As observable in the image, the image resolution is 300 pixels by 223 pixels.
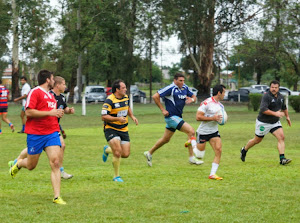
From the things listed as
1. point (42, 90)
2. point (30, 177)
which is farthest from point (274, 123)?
point (42, 90)

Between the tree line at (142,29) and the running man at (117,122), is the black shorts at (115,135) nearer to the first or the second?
the running man at (117,122)

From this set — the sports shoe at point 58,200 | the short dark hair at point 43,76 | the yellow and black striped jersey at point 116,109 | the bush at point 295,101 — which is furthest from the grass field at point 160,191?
the bush at point 295,101

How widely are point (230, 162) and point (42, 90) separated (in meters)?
6.20

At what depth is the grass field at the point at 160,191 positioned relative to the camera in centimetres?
753

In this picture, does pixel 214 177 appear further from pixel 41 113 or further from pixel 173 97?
pixel 41 113

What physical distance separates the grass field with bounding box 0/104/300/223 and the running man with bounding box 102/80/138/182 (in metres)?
0.49

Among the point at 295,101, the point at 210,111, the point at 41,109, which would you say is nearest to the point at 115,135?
the point at 210,111

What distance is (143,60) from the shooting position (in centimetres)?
5769

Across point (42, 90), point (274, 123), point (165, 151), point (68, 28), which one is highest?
point (68, 28)

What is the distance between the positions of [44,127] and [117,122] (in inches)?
101

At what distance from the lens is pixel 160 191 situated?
9320 millimetres

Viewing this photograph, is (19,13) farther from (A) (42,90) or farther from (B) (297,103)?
(A) (42,90)

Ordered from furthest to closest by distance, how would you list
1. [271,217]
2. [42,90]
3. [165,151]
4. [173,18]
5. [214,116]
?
1. [173,18]
2. [165,151]
3. [214,116]
4. [42,90]
5. [271,217]

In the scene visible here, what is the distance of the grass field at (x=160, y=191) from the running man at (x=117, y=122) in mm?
488
